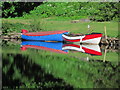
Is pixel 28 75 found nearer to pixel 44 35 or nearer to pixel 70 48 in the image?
pixel 70 48

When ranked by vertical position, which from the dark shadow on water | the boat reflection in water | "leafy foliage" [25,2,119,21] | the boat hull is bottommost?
the boat reflection in water

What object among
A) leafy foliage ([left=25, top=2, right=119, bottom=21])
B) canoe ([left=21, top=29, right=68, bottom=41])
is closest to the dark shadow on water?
canoe ([left=21, top=29, right=68, bottom=41])

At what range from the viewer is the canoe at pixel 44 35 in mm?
38650

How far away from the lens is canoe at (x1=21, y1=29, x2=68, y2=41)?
38.7 meters

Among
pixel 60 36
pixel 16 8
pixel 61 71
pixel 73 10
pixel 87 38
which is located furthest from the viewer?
pixel 16 8

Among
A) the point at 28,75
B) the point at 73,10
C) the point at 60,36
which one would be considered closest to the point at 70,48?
the point at 60,36

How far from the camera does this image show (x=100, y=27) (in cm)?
4078

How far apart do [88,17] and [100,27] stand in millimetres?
6282

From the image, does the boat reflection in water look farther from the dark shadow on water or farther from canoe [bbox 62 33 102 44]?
the dark shadow on water

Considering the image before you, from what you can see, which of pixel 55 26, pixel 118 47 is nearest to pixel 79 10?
pixel 55 26

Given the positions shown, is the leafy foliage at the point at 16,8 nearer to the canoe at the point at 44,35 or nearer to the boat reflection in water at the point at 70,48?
the canoe at the point at 44,35

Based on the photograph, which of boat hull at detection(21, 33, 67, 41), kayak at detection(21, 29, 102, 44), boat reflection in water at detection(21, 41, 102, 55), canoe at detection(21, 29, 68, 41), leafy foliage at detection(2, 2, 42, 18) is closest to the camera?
boat reflection in water at detection(21, 41, 102, 55)

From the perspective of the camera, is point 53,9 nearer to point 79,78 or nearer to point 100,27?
point 100,27

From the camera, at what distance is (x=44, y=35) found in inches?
1548
